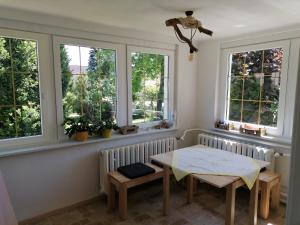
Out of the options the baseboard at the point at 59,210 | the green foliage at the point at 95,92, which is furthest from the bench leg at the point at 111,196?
the green foliage at the point at 95,92

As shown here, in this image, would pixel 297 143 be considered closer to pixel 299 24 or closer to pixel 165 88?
pixel 299 24

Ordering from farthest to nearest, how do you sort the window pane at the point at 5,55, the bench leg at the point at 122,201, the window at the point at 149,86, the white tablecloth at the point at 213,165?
the window at the point at 149,86 < the bench leg at the point at 122,201 < the window pane at the point at 5,55 < the white tablecloth at the point at 213,165

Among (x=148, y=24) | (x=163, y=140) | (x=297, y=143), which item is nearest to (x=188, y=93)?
(x=163, y=140)

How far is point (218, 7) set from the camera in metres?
2.05

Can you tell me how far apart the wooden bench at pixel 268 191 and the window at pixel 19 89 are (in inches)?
102

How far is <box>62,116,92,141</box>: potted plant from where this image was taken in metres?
2.60

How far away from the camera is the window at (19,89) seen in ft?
7.42

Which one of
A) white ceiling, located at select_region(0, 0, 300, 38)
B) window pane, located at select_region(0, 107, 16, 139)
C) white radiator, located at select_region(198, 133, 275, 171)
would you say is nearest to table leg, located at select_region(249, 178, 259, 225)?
white radiator, located at select_region(198, 133, 275, 171)

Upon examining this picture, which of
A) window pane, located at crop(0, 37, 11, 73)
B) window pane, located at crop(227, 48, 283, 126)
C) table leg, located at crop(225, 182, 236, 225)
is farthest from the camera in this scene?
window pane, located at crop(227, 48, 283, 126)

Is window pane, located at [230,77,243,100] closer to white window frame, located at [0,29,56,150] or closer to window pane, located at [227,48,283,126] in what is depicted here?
window pane, located at [227,48,283,126]

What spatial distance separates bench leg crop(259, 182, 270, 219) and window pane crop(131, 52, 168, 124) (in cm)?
170

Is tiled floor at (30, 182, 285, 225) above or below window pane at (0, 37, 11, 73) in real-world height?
below

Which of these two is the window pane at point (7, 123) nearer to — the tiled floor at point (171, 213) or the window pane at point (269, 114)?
the tiled floor at point (171, 213)

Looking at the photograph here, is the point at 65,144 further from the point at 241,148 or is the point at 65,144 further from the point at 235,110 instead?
the point at 235,110
